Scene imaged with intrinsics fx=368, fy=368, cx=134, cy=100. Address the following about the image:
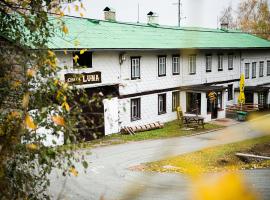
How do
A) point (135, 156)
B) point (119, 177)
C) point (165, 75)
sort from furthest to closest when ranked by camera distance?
1. point (165, 75)
2. point (135, 156)
3. point (119, 177)

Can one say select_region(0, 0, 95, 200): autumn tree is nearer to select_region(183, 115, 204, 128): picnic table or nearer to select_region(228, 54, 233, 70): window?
select_region(183, 115, 204, 128): picnic table

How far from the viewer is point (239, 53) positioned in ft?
119

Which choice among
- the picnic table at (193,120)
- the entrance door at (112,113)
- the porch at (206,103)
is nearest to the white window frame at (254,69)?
the porch at (206,103)

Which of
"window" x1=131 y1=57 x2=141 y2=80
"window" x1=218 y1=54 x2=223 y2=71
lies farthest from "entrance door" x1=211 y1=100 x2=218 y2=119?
"window" x1=131 y1=57 x2=141 y2=80

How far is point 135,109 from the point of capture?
25.4 m

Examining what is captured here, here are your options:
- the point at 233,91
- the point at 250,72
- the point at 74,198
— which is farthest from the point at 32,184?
the point at 250,72

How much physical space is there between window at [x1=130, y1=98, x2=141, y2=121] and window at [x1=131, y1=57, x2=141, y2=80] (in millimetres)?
1613

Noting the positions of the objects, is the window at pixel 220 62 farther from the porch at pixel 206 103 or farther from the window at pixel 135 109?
the window at pixel 135 109

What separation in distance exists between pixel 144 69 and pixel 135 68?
900 mm

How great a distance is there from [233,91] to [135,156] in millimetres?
19951

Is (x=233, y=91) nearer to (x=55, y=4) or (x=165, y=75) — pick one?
(x=165, y=75)

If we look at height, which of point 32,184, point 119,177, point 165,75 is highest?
point 165,75

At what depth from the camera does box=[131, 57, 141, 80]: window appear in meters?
25.0

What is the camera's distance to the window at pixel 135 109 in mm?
25172
